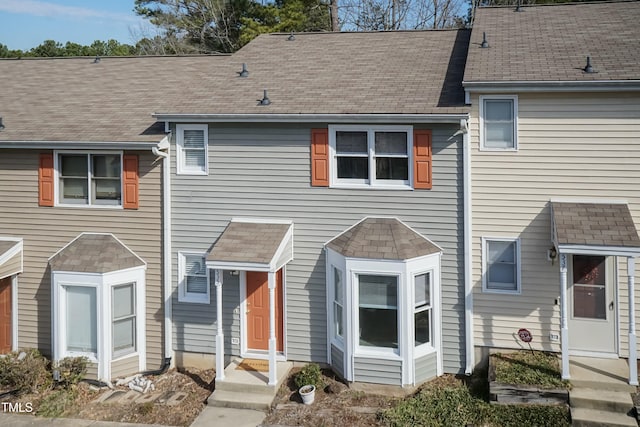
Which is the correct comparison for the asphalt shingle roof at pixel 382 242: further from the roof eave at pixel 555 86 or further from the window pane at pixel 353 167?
the roof eave at pixel 555 86

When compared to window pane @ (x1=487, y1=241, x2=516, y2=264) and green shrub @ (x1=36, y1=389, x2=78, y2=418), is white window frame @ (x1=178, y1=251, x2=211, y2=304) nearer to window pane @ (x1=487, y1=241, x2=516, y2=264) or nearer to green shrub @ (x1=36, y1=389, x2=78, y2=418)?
green shrub @ (x1=36, y1=389, x2=78, y2=418)

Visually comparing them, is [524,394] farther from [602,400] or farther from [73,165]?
[73,165]

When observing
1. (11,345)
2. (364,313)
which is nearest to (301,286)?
(364,313)

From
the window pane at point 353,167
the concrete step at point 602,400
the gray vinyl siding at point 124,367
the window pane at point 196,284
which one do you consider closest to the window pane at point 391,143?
the window pane at point 353,167

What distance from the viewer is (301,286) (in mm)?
11438

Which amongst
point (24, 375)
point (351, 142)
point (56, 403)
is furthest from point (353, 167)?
point (24, 375)

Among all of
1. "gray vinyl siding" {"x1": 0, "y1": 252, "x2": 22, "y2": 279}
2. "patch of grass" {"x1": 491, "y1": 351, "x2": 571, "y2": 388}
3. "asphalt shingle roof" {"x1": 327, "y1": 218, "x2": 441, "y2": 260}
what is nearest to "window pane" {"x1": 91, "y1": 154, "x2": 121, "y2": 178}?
"gray vinyl siding" {"x1": 0, "y1": 252, "x2": 22, "y2": 279}

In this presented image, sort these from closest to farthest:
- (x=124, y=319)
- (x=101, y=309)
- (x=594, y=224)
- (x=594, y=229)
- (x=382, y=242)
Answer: (x=594, y=229) → (x=594, y=224) → (x=382, y=242) → (x=101, y=309) → (x=124, y=319)

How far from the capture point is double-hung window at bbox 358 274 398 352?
1052 centimetres

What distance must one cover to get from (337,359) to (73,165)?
6.87 m

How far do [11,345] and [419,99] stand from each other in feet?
32.9

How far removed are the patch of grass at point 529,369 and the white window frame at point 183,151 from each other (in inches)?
265

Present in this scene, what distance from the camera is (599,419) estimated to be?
894 centimetres

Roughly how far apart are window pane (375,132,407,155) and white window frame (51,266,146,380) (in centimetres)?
543
